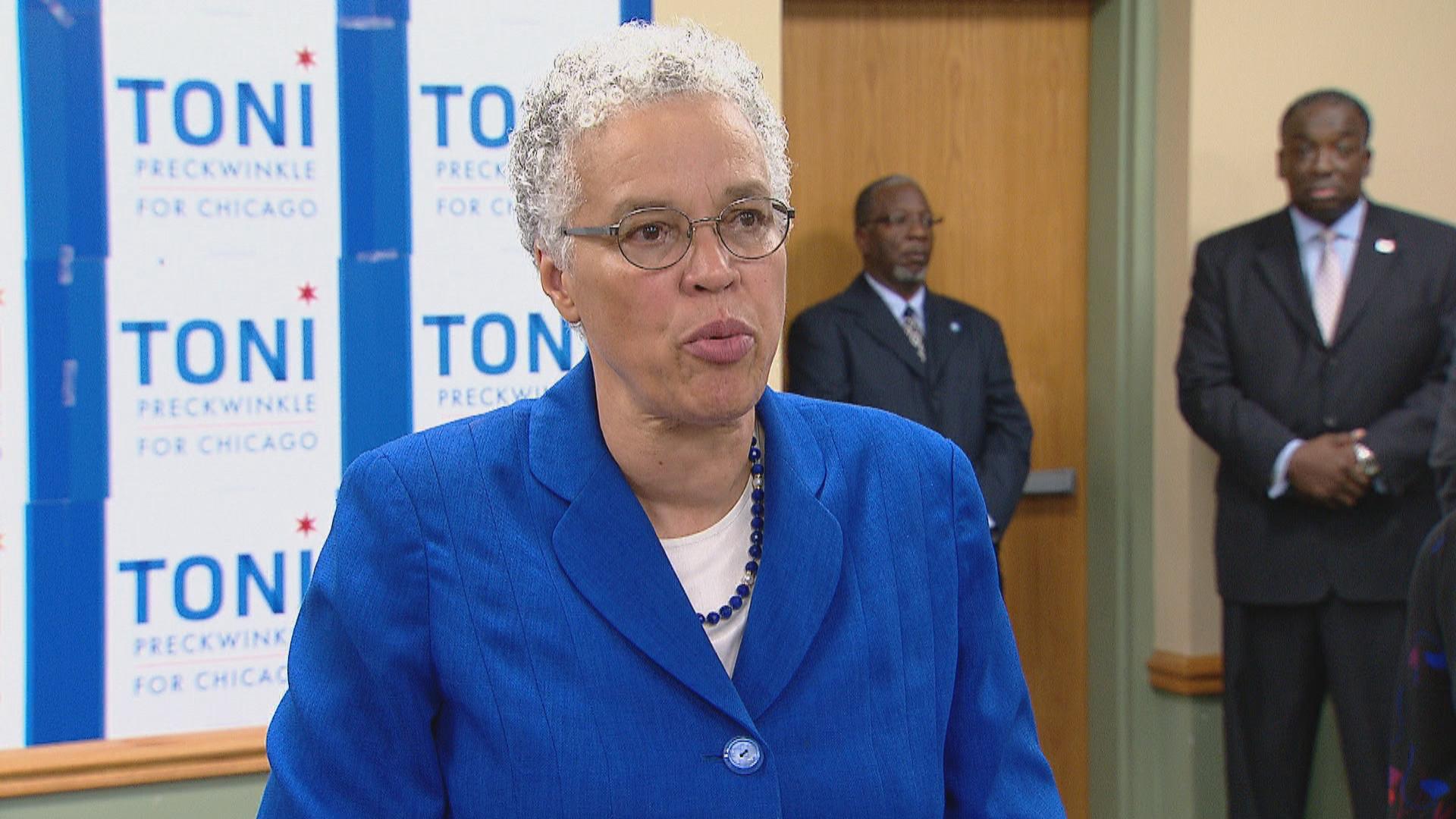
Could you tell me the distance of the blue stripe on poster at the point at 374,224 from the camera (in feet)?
10.1

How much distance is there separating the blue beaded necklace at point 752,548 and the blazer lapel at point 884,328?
2410 mm

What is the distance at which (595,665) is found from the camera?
123 centimetres

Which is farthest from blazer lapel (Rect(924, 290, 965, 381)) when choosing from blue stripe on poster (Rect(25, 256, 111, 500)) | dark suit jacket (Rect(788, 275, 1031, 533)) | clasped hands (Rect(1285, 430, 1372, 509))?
blue stripe on poster (Rect(25, 256, 111, 500))

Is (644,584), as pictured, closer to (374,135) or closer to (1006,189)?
(374,135)

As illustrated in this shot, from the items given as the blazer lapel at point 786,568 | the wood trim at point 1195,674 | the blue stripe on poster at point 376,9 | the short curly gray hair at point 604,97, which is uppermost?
the blue stripe on poster at point 376,9

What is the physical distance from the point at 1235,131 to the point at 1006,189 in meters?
0.65

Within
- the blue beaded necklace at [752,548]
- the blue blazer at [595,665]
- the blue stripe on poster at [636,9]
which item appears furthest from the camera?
the blue stripe on poster at [636,9]

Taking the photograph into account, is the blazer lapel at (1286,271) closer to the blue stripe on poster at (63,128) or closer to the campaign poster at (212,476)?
the campaign poster at (212,476)

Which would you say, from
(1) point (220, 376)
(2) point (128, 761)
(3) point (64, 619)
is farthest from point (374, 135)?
(2) point (128, 761)

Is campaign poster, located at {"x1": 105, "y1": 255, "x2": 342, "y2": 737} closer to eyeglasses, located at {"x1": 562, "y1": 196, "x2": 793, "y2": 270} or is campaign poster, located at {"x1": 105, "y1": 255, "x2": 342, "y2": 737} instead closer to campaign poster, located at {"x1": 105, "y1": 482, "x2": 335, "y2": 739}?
campaign poster, located at {"x1": 105, "y1": 482, "x2": 335, "y2": 739}

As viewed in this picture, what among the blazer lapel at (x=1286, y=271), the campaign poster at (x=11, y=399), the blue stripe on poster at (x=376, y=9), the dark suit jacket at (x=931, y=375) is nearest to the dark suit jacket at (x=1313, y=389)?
the blazer lapel at (x=1286, y=271)

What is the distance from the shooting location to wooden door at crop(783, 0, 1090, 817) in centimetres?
412

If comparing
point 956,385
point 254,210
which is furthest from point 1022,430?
point 254,210

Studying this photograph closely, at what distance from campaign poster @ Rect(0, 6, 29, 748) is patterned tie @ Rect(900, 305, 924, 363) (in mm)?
2083
